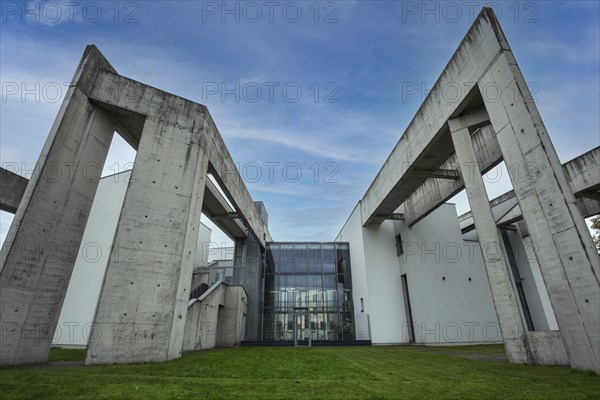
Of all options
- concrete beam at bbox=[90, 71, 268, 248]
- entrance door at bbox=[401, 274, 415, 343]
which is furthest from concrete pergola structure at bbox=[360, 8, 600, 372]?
entrance door at bbox=[401, 274, 415, 343]

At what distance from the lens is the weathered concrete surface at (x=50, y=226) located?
307 inches

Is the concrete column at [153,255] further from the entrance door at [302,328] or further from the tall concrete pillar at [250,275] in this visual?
the tall concrete pillar at [250,275]

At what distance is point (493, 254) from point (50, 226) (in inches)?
544

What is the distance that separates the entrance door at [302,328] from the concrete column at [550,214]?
13.6m

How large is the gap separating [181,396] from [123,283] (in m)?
5.74

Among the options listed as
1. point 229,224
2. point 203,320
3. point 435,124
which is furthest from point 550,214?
Answer: point 229,224

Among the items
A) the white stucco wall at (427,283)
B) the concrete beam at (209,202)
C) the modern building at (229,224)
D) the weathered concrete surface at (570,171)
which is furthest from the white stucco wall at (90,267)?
the weathered concrete surface at (570,171)

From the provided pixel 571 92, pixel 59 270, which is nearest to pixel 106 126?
pixel 59 270

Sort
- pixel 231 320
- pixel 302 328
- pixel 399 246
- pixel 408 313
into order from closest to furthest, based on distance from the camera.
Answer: pixel 231 320 < pixel 408 313 < pixel 302 328 < pixel 399 246

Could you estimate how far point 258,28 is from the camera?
35.2ft

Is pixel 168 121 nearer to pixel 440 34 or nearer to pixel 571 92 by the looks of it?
pixel 440 34

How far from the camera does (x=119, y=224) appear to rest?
360 inches

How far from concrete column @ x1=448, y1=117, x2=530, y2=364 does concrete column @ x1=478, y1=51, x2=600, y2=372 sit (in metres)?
1.42

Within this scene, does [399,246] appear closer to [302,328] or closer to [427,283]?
[427,283]
